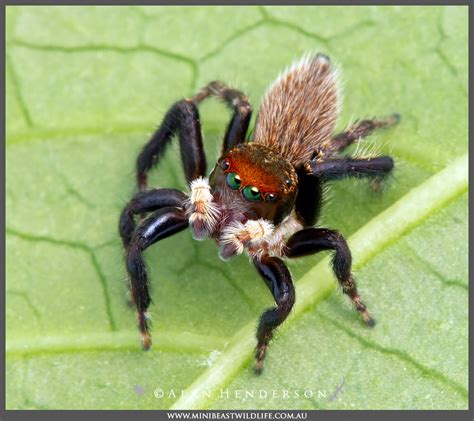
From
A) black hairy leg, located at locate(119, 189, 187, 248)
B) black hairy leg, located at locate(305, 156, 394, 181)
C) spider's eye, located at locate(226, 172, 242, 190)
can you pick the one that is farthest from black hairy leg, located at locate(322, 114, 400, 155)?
black hairy leg, located at locate(119, 189, 187, 248)

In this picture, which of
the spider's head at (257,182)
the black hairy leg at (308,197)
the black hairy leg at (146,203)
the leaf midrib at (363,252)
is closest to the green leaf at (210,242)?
the leaf midrib at (363,252)

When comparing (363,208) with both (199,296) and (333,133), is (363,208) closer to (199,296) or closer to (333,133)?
(333,133)

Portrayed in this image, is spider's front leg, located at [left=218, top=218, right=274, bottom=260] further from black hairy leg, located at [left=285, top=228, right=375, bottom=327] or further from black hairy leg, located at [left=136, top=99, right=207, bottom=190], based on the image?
black hairy leg, located at [left=136, top=99, right=207, bottom=190]

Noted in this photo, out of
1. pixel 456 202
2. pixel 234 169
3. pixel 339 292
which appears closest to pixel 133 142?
pixel 234 169

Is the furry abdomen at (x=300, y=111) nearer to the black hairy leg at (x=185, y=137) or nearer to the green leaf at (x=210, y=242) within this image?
the green leaf at (x=210, y=242)

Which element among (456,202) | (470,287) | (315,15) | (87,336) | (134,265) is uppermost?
(315,15)

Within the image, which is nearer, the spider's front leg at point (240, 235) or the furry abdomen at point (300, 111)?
the spider's front leg at point (240, 235)
